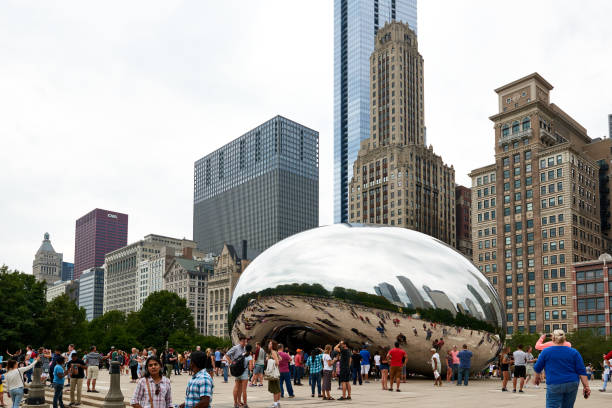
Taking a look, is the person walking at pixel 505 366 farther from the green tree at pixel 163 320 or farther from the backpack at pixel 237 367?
the green tree at pixel 163 320

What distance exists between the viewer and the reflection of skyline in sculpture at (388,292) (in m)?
22.4

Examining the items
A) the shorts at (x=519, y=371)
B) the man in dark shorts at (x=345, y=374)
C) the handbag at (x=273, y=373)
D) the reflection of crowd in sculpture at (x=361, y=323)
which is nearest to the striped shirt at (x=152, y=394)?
the handbag at (x=273, y=373)

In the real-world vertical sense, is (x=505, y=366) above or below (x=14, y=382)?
below

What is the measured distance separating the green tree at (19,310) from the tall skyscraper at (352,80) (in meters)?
137

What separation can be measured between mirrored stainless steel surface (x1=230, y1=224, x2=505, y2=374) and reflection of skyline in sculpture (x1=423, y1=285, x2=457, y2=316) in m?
0.04

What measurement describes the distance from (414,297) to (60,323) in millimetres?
48672

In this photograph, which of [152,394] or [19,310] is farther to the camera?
[19,310]

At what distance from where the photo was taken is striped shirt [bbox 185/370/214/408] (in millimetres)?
7297

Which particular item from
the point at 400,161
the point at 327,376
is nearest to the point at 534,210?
the point at 400,161

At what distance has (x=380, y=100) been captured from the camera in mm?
149625

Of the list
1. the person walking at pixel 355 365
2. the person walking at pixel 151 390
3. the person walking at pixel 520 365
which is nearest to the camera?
the person walking at pixel 151 390

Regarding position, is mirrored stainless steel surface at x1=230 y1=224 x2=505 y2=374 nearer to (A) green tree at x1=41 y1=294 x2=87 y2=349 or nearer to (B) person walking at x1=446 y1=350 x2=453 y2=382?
(B) person walking at x1=446 y1=350 x2=453 y2=382

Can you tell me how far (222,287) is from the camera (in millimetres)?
144125

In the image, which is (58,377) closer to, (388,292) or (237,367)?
(237,367)
